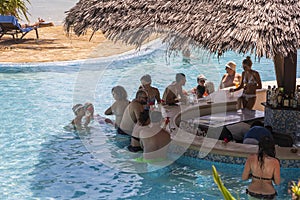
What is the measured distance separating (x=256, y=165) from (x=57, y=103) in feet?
20.6

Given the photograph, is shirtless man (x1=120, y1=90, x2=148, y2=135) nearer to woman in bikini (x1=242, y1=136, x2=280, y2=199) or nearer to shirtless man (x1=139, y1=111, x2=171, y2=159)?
shirtless man (x1=139, y1=111, x2=171, y2=159)

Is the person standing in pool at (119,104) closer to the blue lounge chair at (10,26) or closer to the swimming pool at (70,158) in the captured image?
the swimming pool at (70,158)

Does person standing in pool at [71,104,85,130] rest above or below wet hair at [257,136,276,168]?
below

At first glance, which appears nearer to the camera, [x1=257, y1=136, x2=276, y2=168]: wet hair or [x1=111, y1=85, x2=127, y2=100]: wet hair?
[x1=257, y1=136, x2=276, y2=168]: wet hair

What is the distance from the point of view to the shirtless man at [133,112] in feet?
27.0

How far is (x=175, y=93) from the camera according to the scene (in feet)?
31.8

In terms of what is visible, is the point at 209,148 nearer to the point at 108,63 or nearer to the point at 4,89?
the point at 4,89

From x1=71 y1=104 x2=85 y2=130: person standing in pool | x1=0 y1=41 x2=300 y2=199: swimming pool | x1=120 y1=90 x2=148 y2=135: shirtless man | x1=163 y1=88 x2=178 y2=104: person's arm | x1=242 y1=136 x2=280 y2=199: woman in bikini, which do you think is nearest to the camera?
x1=242 y1=136 x2=280 y2=199: woman in bikini

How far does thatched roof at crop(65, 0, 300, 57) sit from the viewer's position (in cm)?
600

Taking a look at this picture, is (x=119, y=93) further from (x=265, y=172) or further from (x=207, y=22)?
(x=265, y=172)

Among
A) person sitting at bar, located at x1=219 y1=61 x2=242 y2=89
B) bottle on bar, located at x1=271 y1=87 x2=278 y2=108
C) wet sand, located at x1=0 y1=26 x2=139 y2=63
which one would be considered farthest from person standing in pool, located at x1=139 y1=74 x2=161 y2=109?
wet sand, located at x1=0 y1=26 x2=139 y2=63

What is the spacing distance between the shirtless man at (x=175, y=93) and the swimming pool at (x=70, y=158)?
3.96ft

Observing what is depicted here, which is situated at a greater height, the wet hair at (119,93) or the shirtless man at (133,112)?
the wet hair at (119,93)

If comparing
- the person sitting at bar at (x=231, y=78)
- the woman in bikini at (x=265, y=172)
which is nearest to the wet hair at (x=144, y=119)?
the woman in bikini at (x=265, y=172)
